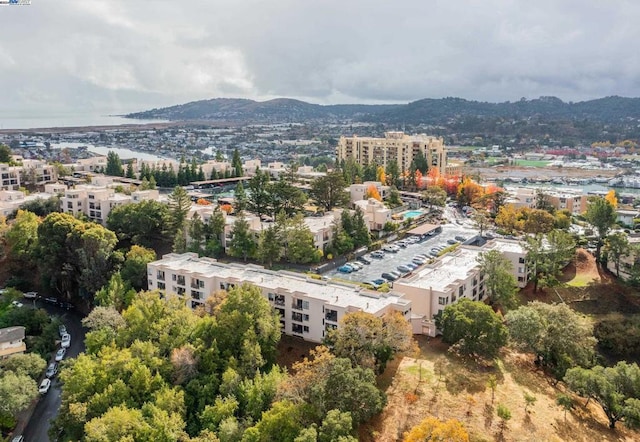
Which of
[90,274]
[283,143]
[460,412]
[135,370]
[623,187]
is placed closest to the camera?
[460,412]

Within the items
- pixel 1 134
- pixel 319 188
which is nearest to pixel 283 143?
pixel 1 134

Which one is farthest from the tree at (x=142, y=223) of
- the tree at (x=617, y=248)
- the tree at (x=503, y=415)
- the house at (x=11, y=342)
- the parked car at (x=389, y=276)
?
the tree at (x=617, y=248)

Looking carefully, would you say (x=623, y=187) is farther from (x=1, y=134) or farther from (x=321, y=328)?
(x=1, y=134)

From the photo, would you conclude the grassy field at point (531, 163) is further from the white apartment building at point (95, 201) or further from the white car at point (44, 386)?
the white car at point (44, 386)

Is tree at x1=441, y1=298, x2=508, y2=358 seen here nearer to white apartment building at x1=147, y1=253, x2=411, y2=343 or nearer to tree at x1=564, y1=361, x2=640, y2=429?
white apartment building at x1=147, y1=253, x2=411, y2=343

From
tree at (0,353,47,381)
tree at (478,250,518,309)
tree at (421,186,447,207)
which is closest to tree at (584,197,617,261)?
tree at (478,250,518,309)
